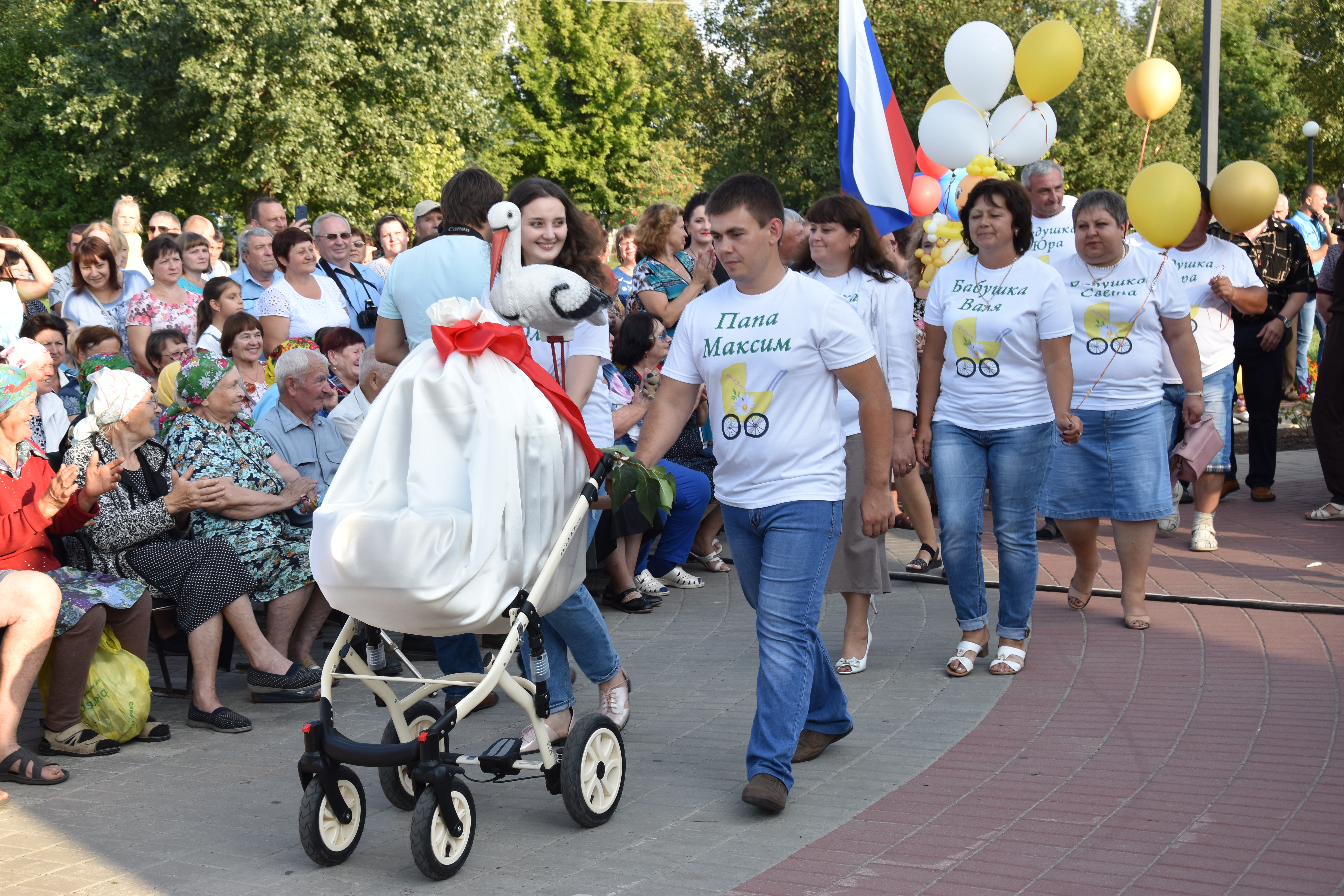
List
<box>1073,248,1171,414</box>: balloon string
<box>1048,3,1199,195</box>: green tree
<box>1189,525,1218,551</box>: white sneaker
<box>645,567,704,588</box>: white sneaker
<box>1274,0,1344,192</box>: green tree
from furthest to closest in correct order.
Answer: <box>1048,3,1199,195</box>: green tree → <box>1274,0,1344,192</box>: green tree → <box>1189,525,1218,551</box>: white sneaker → <box>645,567,704,588</box>: white sneaker → <box>1073,248,1171,414</box>: balloon string

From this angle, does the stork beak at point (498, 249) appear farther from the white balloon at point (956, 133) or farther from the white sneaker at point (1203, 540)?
the white sneaker at point (1203, 540)

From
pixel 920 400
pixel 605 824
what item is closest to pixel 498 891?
pixel 605 824

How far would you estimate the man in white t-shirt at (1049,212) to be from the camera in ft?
26.7

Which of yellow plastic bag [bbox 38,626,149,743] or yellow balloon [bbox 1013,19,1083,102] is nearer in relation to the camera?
yellow plastic bag [bbox 38,626,149,743]

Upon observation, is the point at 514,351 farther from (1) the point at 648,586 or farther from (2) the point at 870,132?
(2) the point at 870,132

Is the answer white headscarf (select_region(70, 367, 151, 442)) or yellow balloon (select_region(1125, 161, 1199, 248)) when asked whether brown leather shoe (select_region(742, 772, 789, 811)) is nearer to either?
white headscarf (select_region(70, 367, 151, 442))

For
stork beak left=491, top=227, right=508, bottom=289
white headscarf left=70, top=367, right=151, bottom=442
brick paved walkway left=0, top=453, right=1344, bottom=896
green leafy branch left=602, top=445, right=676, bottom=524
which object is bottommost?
brick paved walkway left=0, top=453, right=1344, bottom=896

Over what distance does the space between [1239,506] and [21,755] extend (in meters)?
8.77

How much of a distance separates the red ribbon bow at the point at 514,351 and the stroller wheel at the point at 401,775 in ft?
3.56

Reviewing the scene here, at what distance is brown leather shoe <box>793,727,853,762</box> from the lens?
4.90 meters

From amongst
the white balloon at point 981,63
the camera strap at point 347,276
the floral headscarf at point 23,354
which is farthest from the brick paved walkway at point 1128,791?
the camera strap at point 347,276

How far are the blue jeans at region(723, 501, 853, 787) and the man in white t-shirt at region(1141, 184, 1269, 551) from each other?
15.3 ft

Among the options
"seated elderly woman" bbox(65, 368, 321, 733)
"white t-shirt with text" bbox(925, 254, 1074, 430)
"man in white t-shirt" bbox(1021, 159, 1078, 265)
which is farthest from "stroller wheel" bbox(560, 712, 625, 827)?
"man in white t-shirt" bbox(1021, 159, 1078, 265)

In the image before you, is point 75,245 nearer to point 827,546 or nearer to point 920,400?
point 920,400
